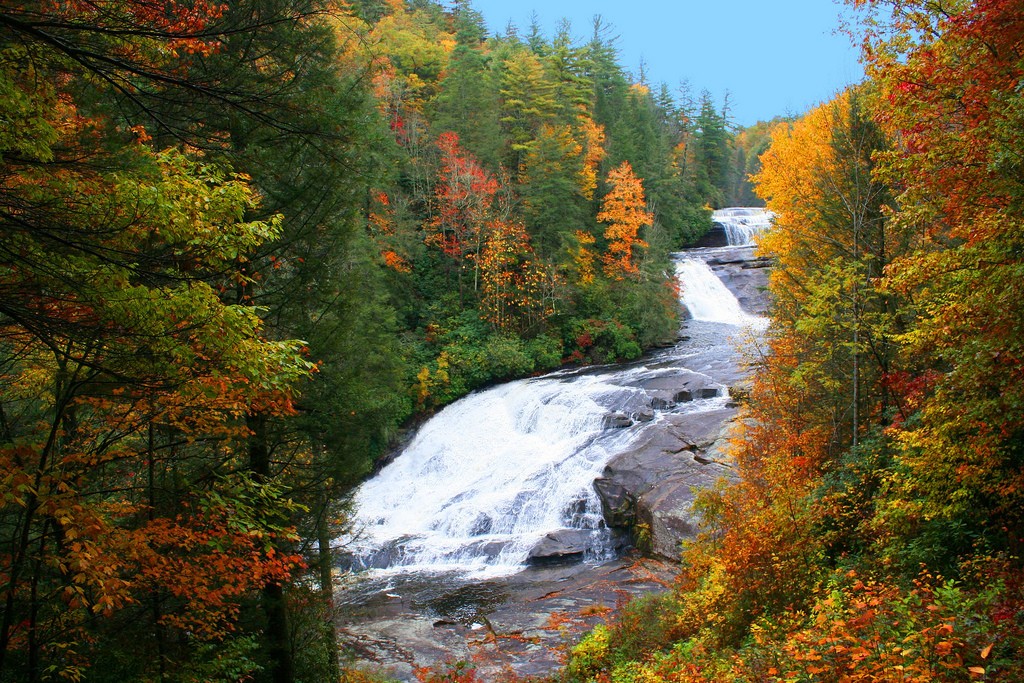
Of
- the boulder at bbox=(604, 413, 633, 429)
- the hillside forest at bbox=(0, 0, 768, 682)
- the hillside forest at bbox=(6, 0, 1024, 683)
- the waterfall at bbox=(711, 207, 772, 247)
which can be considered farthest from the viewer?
the waterfall at bbox=(711, 207, 772, 247)

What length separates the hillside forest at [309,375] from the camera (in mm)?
3248

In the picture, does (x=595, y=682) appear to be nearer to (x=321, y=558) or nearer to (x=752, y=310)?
(x=321, y=558)

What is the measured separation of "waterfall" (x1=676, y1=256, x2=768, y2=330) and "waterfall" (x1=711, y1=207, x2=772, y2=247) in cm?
651

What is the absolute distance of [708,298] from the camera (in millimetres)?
28922

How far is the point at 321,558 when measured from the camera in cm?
834

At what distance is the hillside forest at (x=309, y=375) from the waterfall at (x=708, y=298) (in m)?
13.4

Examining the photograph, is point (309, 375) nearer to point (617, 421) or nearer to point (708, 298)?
point (617, 421)

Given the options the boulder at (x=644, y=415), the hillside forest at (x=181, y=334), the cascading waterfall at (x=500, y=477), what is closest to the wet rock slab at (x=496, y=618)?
the cascading waterfall at (x=500, y=477)

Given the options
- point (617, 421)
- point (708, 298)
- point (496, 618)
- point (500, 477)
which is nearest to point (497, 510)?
point (500, 477)

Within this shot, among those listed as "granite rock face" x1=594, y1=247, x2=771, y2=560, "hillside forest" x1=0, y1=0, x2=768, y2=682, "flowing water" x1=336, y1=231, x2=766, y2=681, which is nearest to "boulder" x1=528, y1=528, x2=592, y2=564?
"flowing water" x1=336, y1=231, x2=766, y2=681

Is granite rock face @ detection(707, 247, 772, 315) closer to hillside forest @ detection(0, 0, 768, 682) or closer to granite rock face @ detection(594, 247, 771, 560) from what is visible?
granite rock face @ detection(594, 247, 771, 560)

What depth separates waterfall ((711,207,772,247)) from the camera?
35938 millimetres

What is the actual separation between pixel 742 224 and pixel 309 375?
37583 mm

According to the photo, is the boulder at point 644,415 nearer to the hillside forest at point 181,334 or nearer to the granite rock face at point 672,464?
the granite rock face at point 672,464
